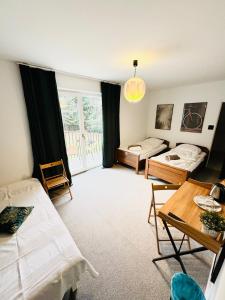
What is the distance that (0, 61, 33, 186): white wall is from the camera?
6.75ft

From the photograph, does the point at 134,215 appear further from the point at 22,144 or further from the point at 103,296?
the point at 22,144

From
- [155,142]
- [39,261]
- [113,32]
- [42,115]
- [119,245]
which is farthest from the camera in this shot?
[155,142]

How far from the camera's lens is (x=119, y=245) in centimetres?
167

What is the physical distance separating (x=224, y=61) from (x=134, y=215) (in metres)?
2.73

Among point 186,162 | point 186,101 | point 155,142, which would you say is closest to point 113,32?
point 186,162

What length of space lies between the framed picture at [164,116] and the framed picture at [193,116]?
0.41 m

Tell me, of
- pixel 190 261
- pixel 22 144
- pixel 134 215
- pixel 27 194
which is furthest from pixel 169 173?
pixel 22 144

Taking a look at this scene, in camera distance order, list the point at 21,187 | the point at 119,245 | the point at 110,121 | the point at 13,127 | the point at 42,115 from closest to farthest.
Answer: the point at 119,245 < the point at 21,187 < the point at 13,127 < the point at 42,115 < the point at 110,121

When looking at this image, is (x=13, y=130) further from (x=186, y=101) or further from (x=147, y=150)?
(x=186, y=101)

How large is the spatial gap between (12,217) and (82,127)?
224 cm

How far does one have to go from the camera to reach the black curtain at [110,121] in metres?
3.39

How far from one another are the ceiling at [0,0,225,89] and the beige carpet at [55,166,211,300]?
2.32 metres

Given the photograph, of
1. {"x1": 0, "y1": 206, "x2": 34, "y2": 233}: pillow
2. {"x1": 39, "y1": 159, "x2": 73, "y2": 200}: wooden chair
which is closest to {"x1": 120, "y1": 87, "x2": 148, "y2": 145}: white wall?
{"x1": 39, "y1": 159, "x2": 73, "y2": 200}: wooden chair

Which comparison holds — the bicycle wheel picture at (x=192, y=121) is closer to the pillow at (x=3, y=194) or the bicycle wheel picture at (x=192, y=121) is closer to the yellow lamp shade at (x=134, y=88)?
the yellow lamp shade at (x=134, y=88)
